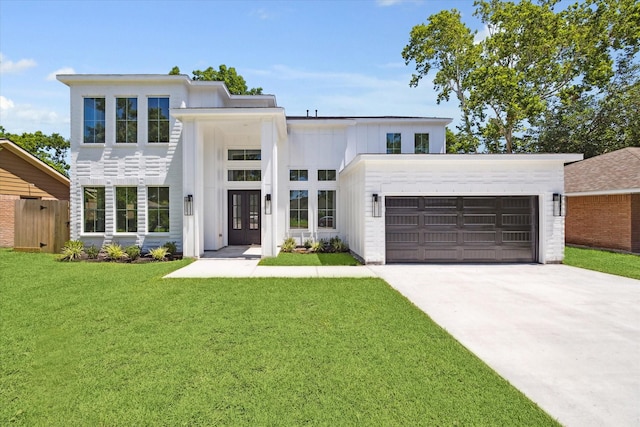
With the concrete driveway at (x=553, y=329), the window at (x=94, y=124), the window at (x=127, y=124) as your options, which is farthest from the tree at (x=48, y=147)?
the concrete driveway at (x=553, y=329)

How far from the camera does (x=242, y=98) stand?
14.3m

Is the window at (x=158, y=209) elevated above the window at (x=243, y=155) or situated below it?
below

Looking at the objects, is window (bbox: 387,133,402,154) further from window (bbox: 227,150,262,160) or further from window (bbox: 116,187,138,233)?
window (bbox: 116,187,138,233)

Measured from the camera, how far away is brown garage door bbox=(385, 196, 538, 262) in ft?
32.8

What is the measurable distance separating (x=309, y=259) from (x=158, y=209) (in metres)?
5.95

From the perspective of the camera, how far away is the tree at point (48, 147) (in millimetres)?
30808

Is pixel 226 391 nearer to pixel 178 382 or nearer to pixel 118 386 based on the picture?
pixel 178 382

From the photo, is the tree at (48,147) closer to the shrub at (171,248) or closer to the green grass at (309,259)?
the shrub at (171,248)

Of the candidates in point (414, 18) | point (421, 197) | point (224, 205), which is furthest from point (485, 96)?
point (224, 205)

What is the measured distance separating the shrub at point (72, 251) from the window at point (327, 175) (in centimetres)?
904

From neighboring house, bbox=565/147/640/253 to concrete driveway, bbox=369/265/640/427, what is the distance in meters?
6.15

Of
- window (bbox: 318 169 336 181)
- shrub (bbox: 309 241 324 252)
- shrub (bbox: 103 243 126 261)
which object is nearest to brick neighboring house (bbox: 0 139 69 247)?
shrub (bbox: 103 243 126 261)

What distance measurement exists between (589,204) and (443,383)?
50.2ft

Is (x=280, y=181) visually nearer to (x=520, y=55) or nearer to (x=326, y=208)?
(x=326, y=208)
